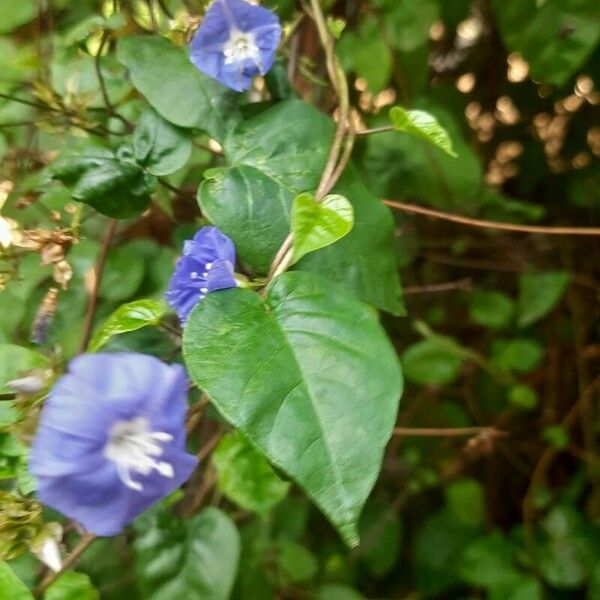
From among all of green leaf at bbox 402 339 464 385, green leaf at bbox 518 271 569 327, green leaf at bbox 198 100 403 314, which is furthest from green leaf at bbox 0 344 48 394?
green leaf at bbox 518 271 569 327

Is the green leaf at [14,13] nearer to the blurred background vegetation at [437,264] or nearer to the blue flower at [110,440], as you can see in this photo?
the blurred background vegetation at [437,264]

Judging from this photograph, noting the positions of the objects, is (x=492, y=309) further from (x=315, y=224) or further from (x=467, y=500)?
(x=315, y=224)

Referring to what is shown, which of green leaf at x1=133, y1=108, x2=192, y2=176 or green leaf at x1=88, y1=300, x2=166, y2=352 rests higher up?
green leaf at x1=133, y1=108, x2=192, y2=176

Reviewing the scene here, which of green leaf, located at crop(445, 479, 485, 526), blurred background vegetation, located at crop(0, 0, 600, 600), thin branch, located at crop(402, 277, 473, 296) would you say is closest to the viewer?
blurred background vegetation, located at crop(0, 0, 600, 600)

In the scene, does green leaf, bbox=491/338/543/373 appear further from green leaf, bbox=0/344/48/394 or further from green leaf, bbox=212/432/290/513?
green leaf, bbox=0/344/48/394

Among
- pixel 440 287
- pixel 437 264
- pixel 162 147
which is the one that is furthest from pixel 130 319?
pixel 437 264

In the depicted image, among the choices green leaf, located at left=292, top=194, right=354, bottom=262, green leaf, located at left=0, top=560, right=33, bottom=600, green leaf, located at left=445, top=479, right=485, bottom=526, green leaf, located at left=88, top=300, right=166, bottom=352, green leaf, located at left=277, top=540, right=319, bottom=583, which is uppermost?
green leaf, located at left=292, top=194, right=354, bottom=262

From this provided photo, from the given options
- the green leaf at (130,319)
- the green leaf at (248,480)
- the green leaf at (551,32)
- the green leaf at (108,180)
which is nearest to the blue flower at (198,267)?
the green leaf at (130,319)
